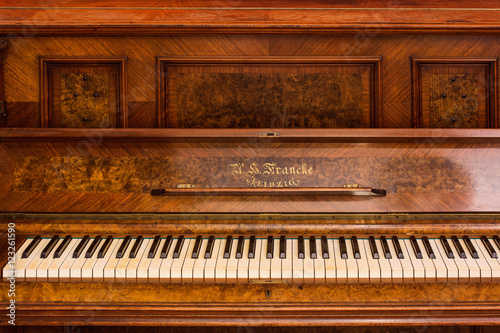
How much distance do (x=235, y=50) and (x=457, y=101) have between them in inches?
61.0

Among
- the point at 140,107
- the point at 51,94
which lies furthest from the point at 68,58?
the point at 140,107

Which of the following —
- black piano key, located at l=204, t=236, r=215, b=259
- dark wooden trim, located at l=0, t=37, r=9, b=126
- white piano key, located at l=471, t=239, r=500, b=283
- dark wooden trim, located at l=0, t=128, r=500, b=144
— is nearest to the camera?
white piano key, located at l=471, t=239, r=500, b=283

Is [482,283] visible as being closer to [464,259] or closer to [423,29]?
[464,259]

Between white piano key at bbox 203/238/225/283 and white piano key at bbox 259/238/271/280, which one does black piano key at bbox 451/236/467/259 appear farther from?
white piano key at bbox 203/238/225/283

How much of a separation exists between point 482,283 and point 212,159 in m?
1.73

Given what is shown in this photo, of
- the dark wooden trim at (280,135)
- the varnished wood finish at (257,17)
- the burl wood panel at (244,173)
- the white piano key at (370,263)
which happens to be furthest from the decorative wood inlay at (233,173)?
the varnished wood finish at (257,17)

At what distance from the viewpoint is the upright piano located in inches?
70.9

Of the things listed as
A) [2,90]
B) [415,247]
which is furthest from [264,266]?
[2,90]

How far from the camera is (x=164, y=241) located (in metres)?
1.95

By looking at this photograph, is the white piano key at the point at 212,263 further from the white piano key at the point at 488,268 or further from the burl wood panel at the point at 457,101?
the burl wood panel at the point at 457,101

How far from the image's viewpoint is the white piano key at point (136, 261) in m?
1.75

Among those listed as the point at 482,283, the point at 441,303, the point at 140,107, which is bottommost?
the point at 441,303

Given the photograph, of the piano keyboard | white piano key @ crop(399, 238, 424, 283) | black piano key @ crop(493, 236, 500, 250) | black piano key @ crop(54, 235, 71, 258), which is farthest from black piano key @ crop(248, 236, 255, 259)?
black piano key @ crop(493, 236, 500, 250)

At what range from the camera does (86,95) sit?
216 cm
